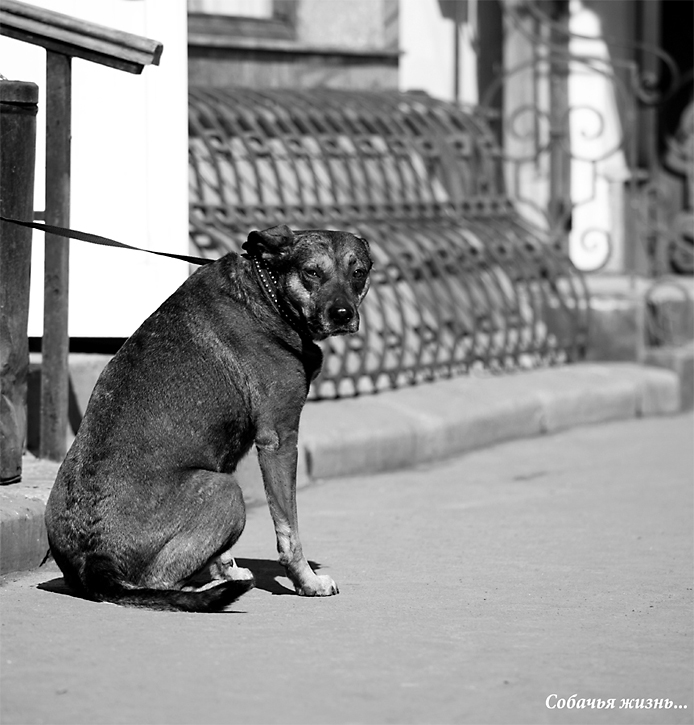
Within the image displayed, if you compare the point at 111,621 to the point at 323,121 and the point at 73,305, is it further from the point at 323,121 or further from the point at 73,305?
the point at 323,121

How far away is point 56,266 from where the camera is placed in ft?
19.3

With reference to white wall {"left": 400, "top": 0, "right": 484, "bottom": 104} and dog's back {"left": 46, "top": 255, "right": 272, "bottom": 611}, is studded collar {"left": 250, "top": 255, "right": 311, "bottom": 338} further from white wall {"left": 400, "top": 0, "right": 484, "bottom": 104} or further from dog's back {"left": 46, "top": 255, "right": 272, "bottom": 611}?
white wall {"left": 400, "top": 0, "right": 484, "bottom": 104}

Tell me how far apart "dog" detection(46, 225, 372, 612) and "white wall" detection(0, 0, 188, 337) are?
1.54 metres

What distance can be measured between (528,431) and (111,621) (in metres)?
4.87

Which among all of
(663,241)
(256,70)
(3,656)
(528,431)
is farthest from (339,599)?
(663,241)

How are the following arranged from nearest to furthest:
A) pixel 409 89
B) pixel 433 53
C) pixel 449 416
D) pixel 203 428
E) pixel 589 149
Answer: pixel 203 428 < pixel 449 416 < pixel 409 89 < pixel 433 53 < pixel 589 149

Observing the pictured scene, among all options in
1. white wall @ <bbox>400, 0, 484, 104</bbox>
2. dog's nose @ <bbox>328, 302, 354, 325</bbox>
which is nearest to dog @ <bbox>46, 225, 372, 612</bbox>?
dog's nose @ <bbox>328, 302, 354, 325</bbox>

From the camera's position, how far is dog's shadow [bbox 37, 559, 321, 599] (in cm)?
485

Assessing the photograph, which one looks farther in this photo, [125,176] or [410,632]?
[125,176]

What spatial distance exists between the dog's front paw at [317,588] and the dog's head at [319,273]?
2.73 feet

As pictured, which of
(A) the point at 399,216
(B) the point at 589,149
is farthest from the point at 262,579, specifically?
(B) the point at 589,149

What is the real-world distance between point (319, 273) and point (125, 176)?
2000mm

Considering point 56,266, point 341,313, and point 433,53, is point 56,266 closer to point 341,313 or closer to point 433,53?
point 341,313

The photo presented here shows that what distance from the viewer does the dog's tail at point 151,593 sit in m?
4.45
